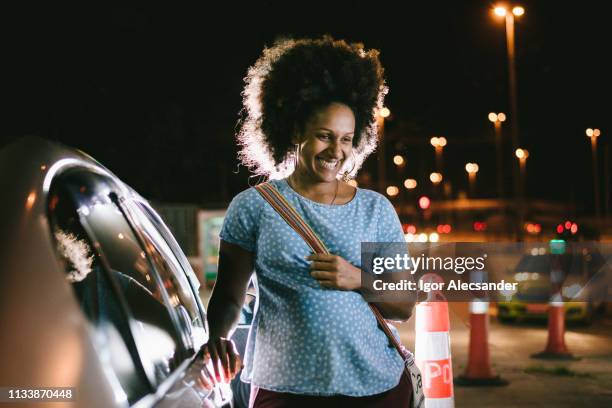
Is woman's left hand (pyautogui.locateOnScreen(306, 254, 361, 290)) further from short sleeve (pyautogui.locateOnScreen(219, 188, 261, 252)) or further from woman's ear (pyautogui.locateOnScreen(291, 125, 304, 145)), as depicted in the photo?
woman's ear (pyautogui.locateOnScreen(291, 125, 304, 145))

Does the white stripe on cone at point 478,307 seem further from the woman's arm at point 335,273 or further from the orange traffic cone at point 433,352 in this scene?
the woman's arm at point 335,273

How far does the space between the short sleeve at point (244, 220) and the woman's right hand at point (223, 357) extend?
0.30 meters

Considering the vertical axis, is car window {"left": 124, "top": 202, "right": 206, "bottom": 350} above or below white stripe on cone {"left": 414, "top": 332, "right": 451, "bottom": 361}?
above

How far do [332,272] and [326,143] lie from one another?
0.47 metres

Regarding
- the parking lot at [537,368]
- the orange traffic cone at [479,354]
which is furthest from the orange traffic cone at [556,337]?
the orange traffic cone at [479,354]

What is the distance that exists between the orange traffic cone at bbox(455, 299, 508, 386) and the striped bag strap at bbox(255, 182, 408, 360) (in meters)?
6.62

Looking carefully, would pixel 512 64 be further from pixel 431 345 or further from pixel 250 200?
pixel 250 200

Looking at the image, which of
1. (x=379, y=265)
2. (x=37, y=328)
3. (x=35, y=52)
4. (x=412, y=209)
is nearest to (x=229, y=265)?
(x=379, y=265)

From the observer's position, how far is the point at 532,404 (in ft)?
26.4

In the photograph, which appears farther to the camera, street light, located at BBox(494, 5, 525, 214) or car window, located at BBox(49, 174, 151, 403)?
street light, located at BBox(494, 5, 525, 214)

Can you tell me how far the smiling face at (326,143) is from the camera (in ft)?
8.91

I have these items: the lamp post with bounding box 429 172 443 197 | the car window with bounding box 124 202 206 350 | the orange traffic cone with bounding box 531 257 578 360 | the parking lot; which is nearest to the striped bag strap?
the car window with bounding box 124 202 206 350

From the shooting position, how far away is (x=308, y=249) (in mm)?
2527

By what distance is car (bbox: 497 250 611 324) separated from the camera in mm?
14883
